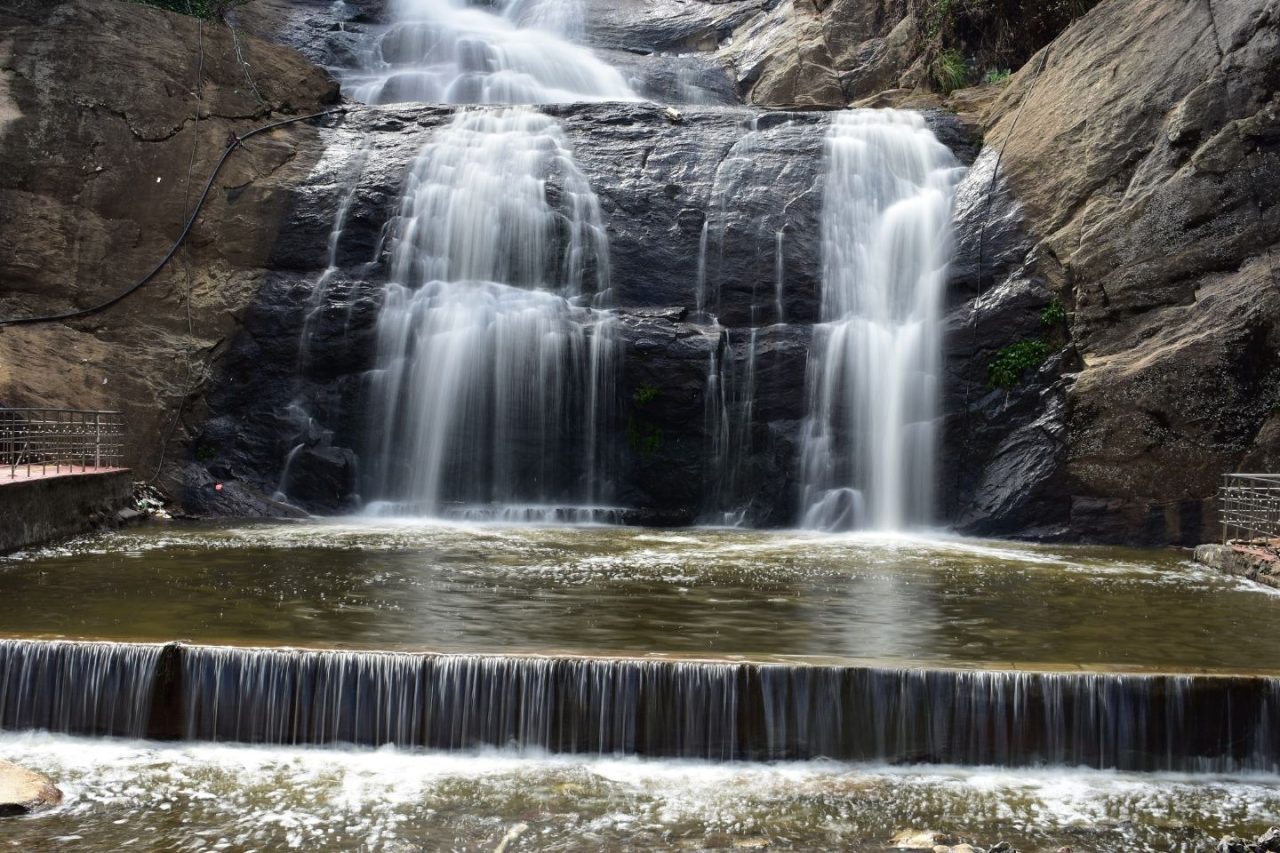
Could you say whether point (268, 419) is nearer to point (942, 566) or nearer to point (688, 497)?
point (688, 497)

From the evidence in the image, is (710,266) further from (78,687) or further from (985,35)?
(78,687)


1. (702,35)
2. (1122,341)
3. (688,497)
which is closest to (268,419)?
(688,497)

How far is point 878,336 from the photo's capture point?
19.4 meters

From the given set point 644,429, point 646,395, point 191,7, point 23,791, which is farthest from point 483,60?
point 23,791

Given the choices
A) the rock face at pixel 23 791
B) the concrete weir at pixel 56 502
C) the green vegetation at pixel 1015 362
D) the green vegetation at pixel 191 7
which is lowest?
the rock face at pixel 23 791

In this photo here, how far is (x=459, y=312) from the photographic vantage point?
20438 millimetres

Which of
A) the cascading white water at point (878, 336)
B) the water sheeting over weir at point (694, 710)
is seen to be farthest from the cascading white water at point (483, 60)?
the water sheeting over weir at point (694, 710)

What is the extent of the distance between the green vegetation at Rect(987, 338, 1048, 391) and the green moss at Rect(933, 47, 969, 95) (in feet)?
30.9

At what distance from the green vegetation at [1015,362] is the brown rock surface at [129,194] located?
13343 mm

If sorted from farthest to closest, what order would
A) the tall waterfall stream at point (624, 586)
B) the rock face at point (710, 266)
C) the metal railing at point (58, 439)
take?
the rock face at point (710, 266) < the metal railing at point (58, 439) < the tall waterfall stream at point (624, 586)

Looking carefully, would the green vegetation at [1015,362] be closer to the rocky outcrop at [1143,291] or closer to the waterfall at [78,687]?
the rocky outcrop at [1143,291]

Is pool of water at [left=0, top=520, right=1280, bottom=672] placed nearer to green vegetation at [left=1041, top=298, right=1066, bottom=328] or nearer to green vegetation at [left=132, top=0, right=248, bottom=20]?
green vegetation at [left=1041, top=298, right=1066, bottom=328]

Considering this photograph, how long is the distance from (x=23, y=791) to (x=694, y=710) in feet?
13.5

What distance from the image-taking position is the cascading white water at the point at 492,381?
1956 cm
